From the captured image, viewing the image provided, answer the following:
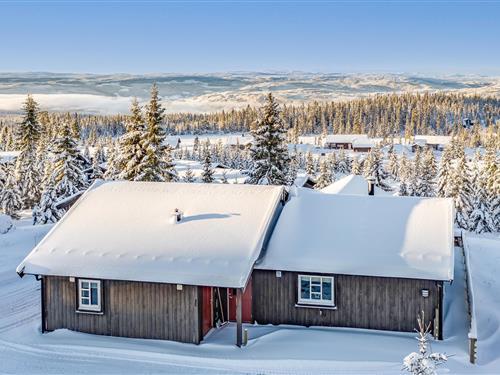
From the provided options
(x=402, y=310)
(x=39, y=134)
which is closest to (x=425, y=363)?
(x=402, y=310)

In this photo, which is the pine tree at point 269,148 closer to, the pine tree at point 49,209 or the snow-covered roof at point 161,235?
the snow-covered roof at point 161,235

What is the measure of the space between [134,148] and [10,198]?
1046 inches

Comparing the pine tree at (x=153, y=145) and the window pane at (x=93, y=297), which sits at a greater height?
the pine tree at (x=153, y=145)

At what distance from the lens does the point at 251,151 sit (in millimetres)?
39344

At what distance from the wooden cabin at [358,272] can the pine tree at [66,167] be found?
1130 inches

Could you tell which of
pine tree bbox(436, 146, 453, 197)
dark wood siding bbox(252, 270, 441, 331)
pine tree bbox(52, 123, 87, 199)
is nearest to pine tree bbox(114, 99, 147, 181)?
pine tree bbox(52, 123, 87, 199)

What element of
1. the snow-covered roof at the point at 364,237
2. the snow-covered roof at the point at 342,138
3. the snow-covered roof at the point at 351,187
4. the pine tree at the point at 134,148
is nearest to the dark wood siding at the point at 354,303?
the snow-covered roof at the point at 364,237

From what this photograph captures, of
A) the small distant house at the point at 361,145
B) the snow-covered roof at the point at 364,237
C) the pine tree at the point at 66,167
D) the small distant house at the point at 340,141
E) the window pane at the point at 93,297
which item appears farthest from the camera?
the small distant house at the point at 340,141

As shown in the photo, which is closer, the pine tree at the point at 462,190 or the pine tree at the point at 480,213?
the pine tree at the point at 480,213

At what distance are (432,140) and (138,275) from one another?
18024 centimetres

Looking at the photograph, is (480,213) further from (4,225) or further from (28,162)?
(28,162)

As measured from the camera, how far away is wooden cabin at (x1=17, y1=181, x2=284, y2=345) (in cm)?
1742

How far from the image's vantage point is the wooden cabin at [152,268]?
17.4 metres

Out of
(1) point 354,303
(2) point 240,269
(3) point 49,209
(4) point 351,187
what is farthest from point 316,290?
(3) point 49,209
